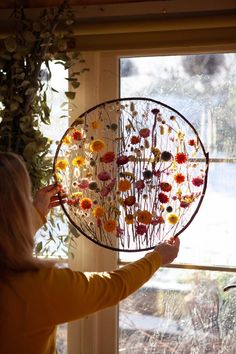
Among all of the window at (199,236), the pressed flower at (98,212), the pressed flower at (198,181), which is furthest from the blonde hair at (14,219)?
the window at (199,236)

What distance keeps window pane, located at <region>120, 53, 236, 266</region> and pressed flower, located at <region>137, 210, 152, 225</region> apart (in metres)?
0.31

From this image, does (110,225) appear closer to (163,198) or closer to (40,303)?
(163,198)

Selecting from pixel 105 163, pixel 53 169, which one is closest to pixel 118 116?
pixel 105 163

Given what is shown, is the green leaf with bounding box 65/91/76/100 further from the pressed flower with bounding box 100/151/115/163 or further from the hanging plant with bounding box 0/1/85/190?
the pressed flower with bounding box 100/151/115/163

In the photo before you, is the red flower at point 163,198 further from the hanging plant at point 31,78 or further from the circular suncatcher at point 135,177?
the hanging plant at point 31,78

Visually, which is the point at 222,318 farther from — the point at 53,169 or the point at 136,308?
the point at 53,169

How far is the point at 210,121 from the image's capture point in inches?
63.6

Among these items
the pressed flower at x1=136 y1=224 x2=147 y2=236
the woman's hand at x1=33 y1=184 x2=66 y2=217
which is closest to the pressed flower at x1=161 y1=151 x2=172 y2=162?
the pressed flower at x1=136 y1=224 x2=147 y2=236

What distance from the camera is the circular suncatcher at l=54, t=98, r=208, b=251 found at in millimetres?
1417

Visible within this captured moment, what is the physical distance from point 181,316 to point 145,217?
52 centimetres

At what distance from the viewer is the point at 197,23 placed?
4.76ft

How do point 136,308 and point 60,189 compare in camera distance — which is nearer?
point 60,189

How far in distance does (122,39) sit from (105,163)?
1.35 feet

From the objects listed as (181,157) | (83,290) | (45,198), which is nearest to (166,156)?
(181,157)
